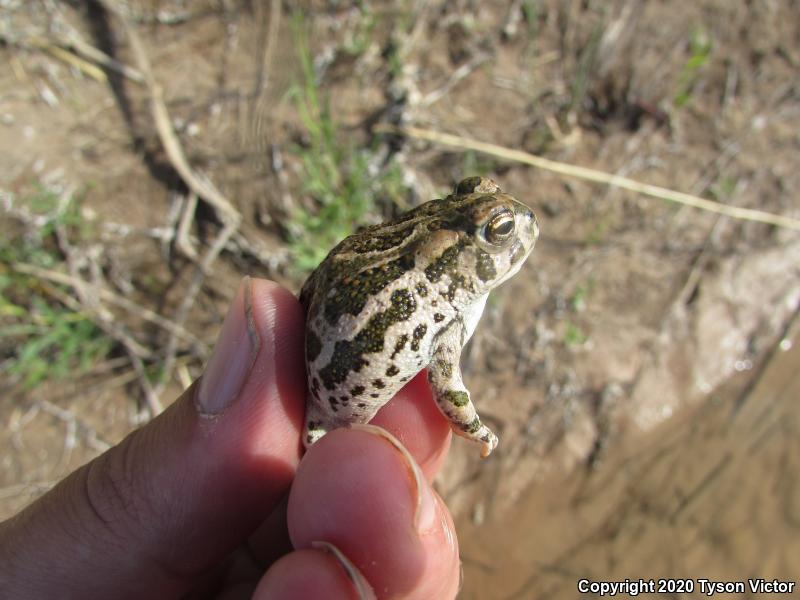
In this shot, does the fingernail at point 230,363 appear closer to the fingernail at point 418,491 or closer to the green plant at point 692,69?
the fingernail at point 418,491

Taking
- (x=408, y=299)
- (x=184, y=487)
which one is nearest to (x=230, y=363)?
(x=184, y=487)

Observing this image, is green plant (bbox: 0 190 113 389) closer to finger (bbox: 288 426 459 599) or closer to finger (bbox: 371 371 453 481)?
finger (bbox: 371 371 453 481)

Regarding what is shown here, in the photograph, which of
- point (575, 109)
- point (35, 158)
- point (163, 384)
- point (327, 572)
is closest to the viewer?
point (327, 572)

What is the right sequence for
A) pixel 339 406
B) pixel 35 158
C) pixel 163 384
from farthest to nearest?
pixel 35 158 → pixel 163 384 → pixel 339 406

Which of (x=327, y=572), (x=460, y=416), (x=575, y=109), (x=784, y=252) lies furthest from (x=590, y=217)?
(x=327, y=572)

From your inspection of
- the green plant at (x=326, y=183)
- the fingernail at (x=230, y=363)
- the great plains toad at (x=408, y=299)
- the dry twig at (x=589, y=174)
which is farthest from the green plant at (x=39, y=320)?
the dry twig at (x=589, y=174)

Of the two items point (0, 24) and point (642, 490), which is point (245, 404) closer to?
A: point (642, 490)
